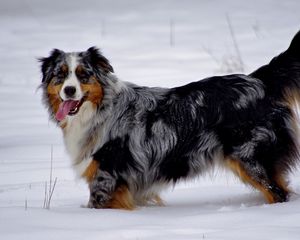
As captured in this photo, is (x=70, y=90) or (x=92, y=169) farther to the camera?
(x=92, y=169)

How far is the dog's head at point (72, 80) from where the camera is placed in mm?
5547

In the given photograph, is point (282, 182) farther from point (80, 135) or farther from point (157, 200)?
point (80, 135)

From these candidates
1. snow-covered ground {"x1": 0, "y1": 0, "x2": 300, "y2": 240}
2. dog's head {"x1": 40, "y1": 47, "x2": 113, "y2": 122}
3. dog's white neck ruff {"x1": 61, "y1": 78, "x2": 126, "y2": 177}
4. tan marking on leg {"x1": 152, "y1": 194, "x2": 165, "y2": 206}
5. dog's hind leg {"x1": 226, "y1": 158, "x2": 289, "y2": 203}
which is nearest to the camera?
snow-covered ground {"x1": 0, "y1": 0, "x2": 300, "y2": 240}

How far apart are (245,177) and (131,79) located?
316 inches

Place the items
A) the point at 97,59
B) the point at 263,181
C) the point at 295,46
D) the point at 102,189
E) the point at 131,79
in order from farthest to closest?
the point at 131,79 < the point at 97,59 < the point at 295,46 < the point at 102,189 < the point at 263,181

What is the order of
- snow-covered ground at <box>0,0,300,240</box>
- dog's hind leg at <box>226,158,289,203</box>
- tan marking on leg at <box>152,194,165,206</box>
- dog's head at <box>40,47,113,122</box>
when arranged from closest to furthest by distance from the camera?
snow-covered ground at <box>0,0,300,240</box>, dog's hind leg at <box>226,158,289,203</box>, dog's head at <box>40,47,113,122</box>, tan marking on leg at <box>152,194,165,206</box>

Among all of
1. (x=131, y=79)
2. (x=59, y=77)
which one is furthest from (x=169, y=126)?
(x=131, y=79)

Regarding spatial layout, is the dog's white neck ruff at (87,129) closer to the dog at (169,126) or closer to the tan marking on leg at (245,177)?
the dog at (169,126)

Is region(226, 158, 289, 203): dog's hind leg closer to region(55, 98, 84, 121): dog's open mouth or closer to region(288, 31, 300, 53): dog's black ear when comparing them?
region(288, 31, 300, 53): dog's black ear

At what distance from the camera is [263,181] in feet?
17.9

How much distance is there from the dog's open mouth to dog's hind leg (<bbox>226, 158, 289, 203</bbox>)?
5.02 feet

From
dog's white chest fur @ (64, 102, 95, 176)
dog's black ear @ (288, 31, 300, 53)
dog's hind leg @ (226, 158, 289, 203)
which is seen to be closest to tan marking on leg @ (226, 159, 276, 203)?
dog's hind leg @ (226, 158, 289, 203)

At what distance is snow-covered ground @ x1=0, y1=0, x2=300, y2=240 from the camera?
411cm

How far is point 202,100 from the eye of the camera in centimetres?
561
